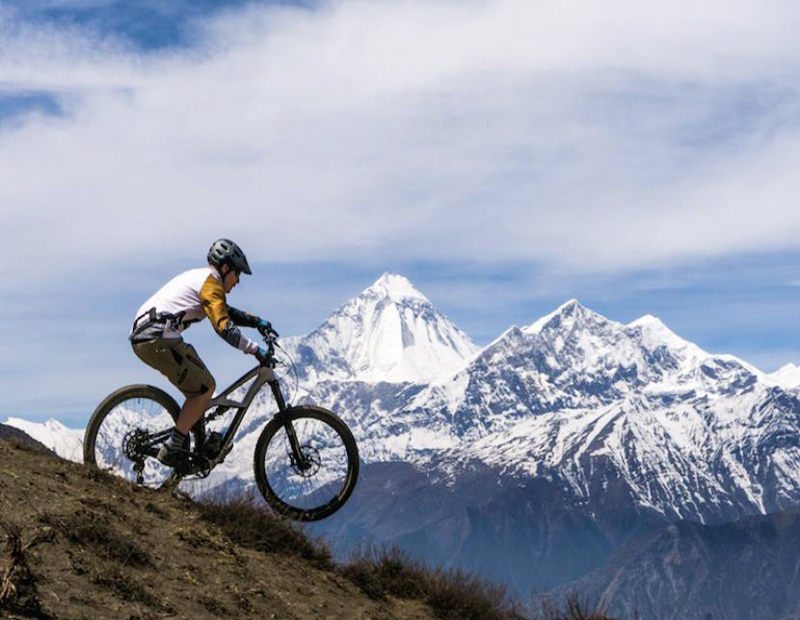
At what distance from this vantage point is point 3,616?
9289 mm

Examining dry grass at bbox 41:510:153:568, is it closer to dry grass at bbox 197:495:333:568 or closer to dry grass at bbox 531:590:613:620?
dry grass at bbox 197:495:333:568

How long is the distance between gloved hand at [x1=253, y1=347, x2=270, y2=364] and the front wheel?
0.80 meters

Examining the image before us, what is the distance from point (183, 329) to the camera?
13953 millimetres

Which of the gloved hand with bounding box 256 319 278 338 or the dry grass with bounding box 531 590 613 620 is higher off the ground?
the gloved hand with bounding box 256 319 278 338

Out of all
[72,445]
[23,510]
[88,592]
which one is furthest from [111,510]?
[72,445]

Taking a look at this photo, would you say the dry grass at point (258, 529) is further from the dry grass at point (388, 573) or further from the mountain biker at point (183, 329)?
the mountain biker at point (183, 329)

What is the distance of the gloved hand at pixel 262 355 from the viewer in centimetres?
1404

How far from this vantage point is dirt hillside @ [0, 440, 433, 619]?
34.1 feet

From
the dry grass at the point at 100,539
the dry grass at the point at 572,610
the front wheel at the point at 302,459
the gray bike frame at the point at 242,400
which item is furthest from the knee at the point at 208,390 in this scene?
the dry grass at the point at 572,610

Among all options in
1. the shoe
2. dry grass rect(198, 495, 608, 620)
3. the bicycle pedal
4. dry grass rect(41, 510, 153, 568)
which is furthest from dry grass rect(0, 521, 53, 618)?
dry grass rect(198, 495, 608, 620)

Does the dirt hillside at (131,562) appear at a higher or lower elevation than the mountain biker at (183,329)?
lower

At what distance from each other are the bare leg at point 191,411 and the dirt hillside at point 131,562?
1.08 metres

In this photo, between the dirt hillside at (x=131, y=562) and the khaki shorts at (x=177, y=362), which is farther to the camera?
the khaki shorts at (x=177, y=362)

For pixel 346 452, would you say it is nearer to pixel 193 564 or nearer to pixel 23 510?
pixel 193 564
